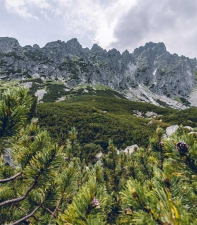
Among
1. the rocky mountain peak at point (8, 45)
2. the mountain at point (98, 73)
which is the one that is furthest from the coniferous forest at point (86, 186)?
the rocky mountain peak at point (8, 45)

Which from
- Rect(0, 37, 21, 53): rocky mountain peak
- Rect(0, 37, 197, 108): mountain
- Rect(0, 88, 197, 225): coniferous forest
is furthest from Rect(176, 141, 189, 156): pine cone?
Rect(0, 37, 21, 53): rocky mountain peak

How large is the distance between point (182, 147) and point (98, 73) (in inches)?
4975

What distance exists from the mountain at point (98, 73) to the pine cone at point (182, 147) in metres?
106

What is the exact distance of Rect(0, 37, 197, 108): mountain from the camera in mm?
114062

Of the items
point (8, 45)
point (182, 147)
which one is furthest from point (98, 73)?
point (182, 147)

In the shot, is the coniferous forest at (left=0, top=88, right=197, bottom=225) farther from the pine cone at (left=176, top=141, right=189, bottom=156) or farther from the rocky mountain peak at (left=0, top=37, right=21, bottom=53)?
the rocky mountain peak at (left=0, top=37, right=21, bottom=53)

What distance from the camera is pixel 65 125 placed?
103 ft

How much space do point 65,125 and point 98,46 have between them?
173 meters

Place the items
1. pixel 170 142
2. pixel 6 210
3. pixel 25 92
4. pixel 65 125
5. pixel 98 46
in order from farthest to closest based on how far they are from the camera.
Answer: pixel 98 46 < pixel 65 125 < pixel 6 210 < pixel 25 92 < pixel 170 142

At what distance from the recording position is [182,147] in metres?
1.43

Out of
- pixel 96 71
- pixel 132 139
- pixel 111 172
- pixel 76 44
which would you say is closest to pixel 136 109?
pixel 132 139

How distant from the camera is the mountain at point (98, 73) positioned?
374ft

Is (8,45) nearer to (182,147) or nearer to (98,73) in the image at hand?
(98,73)

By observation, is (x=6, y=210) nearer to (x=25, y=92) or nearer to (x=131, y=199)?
(x=25, y=92)
